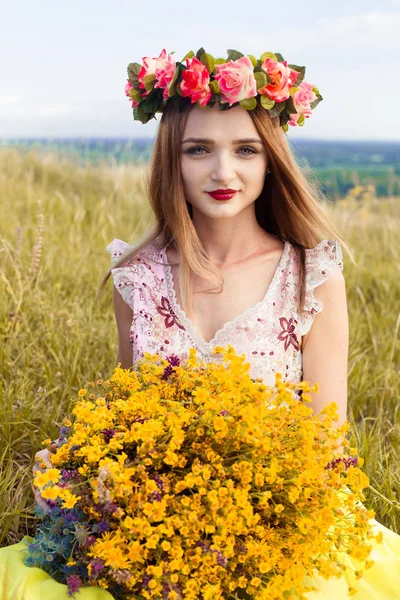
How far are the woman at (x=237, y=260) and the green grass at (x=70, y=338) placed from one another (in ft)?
1.78

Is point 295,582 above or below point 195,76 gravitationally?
below

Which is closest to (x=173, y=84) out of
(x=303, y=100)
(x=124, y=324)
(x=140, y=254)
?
(x=303, y=100)

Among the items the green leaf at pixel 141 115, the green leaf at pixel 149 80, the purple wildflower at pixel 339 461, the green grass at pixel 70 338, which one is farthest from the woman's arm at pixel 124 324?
the purple wildflower at pixel 339 461

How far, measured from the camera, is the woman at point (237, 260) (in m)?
2.62

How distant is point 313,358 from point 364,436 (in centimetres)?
52

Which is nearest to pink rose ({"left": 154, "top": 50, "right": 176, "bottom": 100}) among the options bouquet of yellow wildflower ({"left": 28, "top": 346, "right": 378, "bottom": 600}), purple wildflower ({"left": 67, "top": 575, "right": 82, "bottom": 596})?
bouquet of yellow wildflower ({"left": 28, "top": 346, "right": 378, "bottom": 600})

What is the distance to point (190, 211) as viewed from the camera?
2961mm

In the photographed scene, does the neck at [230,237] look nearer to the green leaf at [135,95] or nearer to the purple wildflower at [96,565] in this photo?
the green leaf at [135,95]

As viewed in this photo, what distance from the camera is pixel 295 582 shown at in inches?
74.0

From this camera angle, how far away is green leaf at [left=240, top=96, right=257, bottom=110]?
8.34 ft

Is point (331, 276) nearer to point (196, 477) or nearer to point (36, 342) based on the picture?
point (196, 477)

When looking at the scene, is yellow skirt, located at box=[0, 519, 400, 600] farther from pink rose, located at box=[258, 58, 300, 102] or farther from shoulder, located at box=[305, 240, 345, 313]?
pink rose, located at box=[258, 58, 300, 102]

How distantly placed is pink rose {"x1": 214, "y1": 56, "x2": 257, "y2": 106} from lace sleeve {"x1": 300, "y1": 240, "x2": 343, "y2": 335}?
70 cm

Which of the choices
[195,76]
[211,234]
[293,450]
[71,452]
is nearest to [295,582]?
[293,450]
